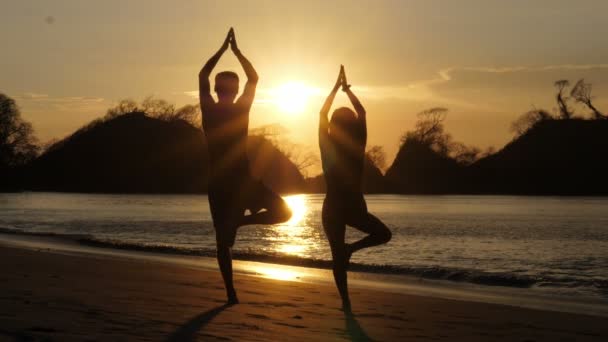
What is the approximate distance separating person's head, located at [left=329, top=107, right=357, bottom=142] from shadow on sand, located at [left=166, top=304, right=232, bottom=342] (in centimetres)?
199

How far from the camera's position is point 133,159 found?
523 ft

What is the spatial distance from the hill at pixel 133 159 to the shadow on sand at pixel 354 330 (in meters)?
143

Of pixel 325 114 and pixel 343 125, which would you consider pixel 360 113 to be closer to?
pixel 343 125

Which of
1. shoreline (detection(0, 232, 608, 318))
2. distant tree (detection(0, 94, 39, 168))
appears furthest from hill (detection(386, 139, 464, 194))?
shoreline (detection(0, 232, 608, 318))

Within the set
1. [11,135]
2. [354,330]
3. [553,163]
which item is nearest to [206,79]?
[354,330]

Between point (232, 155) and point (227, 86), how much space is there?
2.15 ft

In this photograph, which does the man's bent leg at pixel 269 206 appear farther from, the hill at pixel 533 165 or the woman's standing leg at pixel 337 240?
the hill at pixel 533 165

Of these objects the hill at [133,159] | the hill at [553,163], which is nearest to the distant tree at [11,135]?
the hill at [133,159]

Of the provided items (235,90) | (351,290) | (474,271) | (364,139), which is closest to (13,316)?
(235,90)

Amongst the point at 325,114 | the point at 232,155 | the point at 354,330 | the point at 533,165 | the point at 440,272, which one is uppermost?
the point at 533,165

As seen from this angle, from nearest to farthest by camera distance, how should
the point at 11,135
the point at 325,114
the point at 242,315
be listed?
the point at 242,315, the point at 325,114, the point at 11,135

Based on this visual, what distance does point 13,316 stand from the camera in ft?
20.3

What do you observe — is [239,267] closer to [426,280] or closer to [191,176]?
[426,280]

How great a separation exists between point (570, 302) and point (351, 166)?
5.27m
